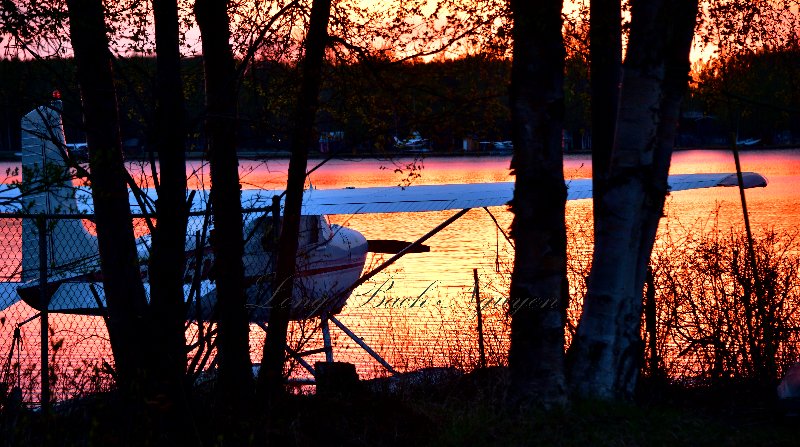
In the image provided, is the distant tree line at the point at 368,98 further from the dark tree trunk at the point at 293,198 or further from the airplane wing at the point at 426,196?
the airplane wing at the point at 426,196

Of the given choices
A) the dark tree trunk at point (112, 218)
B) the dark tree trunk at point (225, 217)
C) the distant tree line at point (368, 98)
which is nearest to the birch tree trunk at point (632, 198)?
the distant tree line at point (368, 98)

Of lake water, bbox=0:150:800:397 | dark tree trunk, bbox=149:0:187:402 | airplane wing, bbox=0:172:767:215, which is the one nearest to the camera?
dark tree trunk, bbox=149:0:187:402

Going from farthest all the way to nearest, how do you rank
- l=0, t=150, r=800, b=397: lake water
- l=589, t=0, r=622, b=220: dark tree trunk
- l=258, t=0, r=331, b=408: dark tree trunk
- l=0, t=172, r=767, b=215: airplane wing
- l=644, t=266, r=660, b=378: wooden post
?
l=0, t=172, r=767, b=215: airplane wing, l=0, t=150, r=800, b=397: lake water, l=644, t=266, r=660, b=378: wooden post, l=589, t=0, r=622, b=220: dark tree trunk, l=258, t=0, r=331, b=408: dark tree trunk

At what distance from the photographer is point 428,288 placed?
13734mm

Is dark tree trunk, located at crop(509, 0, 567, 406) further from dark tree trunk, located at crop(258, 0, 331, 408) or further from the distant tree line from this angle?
dark tree trunk, located at crop(258, 0, 331, 408)

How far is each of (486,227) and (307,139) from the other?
29899 mm

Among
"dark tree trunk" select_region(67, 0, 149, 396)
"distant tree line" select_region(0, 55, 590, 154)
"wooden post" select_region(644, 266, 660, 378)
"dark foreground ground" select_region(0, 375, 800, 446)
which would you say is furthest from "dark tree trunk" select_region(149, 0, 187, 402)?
"wooden post" select_region(644, 266, 660, 378)

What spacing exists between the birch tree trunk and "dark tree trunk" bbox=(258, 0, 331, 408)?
2.20 metres

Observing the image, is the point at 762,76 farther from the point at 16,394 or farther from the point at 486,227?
the point at 486,227

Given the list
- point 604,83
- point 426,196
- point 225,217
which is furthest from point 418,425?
point 426,196

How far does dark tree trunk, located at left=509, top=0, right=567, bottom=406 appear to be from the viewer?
6.05m

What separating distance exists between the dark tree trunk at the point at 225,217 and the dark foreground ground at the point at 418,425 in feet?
Result: 1.20

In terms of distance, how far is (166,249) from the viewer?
5.60m

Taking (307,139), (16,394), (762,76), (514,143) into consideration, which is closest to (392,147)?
(307,139)
